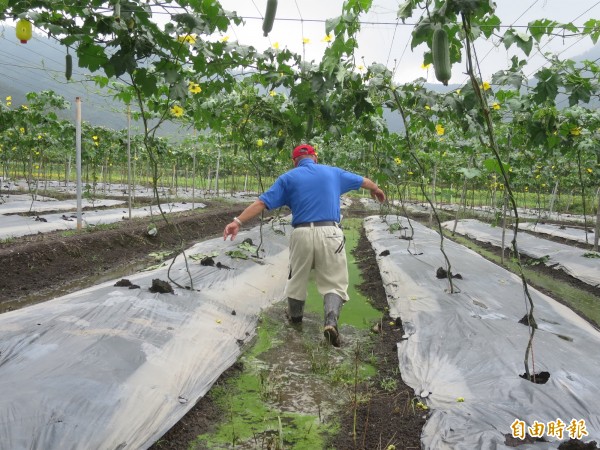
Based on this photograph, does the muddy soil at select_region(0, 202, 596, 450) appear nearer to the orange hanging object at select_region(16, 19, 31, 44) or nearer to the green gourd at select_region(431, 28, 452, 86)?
the green gourd at select_region(431, 28, 452, 86)

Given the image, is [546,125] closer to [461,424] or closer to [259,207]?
[259,207]

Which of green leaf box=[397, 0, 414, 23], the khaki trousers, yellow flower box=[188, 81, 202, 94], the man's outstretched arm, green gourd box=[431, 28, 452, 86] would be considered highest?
green leaf box=[397, 0, 414, 23]

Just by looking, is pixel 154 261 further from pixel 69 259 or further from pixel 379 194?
pixel 379 194

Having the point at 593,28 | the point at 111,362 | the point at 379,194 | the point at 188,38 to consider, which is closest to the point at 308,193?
the point at 379,194

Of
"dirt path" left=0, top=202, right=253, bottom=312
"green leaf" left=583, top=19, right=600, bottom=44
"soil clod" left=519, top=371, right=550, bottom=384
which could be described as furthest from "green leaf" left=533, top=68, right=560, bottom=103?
"dirt path" left=0, top=202, right=253, bottom=312

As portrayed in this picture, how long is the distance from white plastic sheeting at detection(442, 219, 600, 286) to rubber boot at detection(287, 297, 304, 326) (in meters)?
5.73

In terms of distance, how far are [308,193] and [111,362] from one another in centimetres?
242

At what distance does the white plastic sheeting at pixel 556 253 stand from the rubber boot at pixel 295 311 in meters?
5.73

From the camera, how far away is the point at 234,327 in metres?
4.52

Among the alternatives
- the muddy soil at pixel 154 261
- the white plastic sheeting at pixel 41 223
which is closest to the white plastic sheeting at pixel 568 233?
the muddy soil at pixel 154 261

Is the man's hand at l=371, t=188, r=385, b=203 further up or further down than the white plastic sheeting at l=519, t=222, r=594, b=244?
further up

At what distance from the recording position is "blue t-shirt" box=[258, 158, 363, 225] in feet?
14.8

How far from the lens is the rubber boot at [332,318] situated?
165 inches

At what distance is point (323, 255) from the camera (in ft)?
15.0
